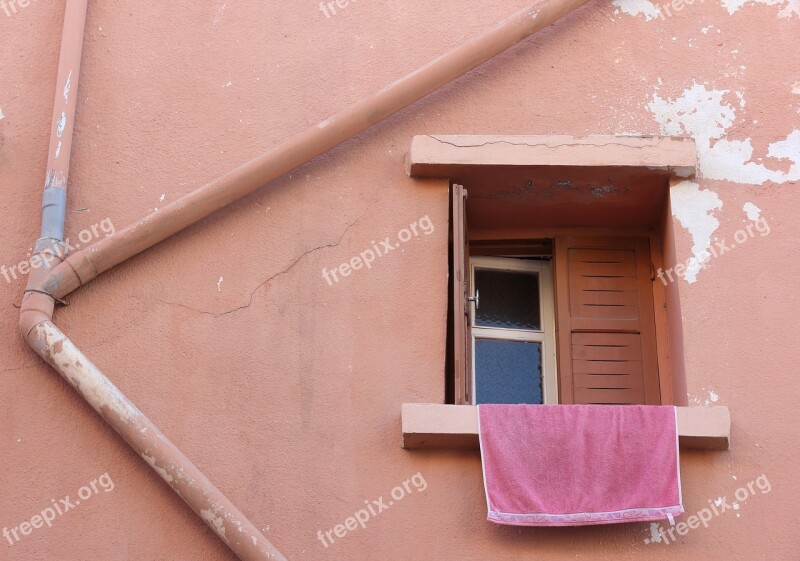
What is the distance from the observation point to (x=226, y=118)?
257 inches

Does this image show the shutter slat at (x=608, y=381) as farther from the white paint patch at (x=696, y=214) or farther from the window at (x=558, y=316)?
the white paint patch at (x=696, y=214)

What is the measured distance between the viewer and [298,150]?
626 cm

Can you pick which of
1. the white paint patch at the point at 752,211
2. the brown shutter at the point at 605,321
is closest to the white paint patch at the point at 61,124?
the brown shutter at the point at 605,321

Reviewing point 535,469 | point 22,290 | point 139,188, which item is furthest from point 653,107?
point 22,290

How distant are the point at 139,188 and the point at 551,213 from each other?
2.24m

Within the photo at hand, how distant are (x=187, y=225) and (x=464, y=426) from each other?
1747 millimetres

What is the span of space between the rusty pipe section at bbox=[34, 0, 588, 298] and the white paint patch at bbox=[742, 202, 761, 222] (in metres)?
1.48

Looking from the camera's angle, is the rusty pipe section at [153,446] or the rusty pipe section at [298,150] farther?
the rusty pipe section at [298,150]

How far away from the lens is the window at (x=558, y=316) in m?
6.45

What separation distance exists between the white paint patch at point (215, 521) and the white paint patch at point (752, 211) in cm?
305

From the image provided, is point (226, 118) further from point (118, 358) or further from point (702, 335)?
point (702, 335)

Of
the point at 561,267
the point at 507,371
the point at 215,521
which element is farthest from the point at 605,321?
the point at 215,521

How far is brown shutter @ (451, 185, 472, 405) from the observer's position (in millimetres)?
5914

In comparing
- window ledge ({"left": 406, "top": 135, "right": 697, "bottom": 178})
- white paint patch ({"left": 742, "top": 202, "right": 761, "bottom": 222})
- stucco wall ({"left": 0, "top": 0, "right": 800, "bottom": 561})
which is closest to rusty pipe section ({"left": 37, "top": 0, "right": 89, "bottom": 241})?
stucco wall ({"left": 0, "top": 0, "right": 800, "bottom": 561})
